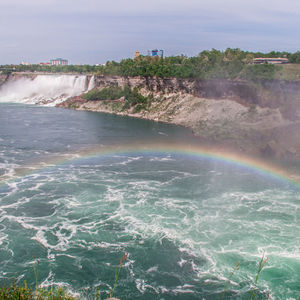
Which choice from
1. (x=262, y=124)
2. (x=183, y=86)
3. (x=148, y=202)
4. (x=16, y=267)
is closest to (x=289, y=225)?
(x=148, y=202)

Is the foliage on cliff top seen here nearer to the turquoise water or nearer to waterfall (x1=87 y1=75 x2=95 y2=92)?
waterfall (x1=87 y1=75 x2=95 y2=92)

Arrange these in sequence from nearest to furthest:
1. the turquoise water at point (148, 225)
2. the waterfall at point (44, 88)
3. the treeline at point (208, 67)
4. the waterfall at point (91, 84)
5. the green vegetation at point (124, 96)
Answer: the turquoise water at point (148, 225) < the treeline at point (208, 67) < the green vegetation at point (124, 96) < the waterfall at point (91, 84) < the waterfall at point (44, 88)

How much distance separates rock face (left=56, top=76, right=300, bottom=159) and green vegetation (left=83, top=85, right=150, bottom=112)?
1.22 meters

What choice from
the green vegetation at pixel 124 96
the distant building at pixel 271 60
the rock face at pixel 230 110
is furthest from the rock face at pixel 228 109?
the distant building at pixel 271 60

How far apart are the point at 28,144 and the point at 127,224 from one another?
2585cm

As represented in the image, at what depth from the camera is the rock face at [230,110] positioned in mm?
Answer: 43875

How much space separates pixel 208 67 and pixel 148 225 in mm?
51759

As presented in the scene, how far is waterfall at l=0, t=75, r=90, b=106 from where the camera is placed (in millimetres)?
92688

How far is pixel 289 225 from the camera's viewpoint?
73.4 ft

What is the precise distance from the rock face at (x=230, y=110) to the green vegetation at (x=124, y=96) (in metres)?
1.22

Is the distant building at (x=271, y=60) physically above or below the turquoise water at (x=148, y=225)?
above

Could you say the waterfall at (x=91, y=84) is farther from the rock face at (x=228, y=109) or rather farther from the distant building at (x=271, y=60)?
the distant building at (x=271, y=60)

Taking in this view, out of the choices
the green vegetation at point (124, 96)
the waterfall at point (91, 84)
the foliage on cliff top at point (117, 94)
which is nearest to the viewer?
the green vegetation at point (124, 96)

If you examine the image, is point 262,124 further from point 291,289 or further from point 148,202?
point 291,289
